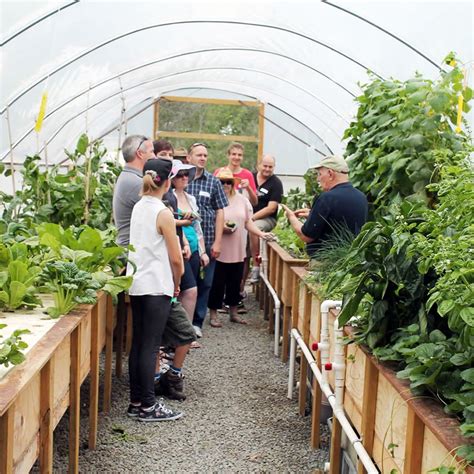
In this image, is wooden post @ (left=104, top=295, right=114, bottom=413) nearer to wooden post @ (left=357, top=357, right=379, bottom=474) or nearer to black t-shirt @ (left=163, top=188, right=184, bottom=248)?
black t-shirt @ (left=163, top=188, right=184, bottom=248)

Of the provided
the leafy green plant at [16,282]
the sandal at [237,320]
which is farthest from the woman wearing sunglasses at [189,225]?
the leafy green plant at [16,282]

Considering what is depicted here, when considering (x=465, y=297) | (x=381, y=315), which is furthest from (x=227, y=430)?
(x=465, y=297)

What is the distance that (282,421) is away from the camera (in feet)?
16.4

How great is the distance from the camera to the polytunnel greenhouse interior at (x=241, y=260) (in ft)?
8.48

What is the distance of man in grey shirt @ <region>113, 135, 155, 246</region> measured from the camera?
204 inches

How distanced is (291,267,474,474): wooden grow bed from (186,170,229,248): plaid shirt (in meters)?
3.22

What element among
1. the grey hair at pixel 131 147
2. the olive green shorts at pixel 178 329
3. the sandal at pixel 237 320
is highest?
the grey hair at pixel 131 147

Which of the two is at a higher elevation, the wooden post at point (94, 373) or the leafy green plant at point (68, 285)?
the leafy green plant at point (68, 285)

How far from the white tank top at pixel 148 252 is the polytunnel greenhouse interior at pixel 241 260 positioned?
0.01m

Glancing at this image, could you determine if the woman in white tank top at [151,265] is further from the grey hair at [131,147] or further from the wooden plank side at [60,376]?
the wooden plank side at [60,376]

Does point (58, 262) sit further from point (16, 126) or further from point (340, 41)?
point (340, 41)

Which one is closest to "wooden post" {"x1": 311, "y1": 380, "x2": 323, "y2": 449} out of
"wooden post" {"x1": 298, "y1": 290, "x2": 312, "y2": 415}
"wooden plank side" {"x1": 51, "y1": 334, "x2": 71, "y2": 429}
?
"wooden post" {"x1": 298, "y1": 290, "x2": 312, "y2": 415}

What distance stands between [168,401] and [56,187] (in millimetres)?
1786

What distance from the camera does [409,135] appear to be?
477 centimetres
